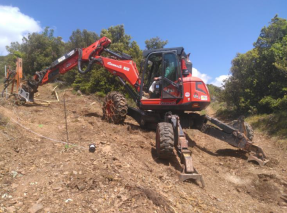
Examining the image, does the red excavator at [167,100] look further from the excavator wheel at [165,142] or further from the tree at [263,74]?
the tree at [263,74]

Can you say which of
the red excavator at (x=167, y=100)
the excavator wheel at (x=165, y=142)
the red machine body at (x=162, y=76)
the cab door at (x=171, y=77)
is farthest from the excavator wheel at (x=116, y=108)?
the excavator wheel at (x=165, y=142)

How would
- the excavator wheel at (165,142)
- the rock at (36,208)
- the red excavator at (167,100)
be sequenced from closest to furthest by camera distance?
the rock at (36,208)
the excavator wheel at (165,142)
the red excavator at (167,100)

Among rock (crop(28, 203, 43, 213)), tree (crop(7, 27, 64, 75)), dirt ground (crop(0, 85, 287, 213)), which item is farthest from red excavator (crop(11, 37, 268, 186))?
tree (crop(7, 27, 64, 75))

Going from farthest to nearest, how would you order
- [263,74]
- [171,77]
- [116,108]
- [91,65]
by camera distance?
[263,74], [91,65], [116,108], [171,77]

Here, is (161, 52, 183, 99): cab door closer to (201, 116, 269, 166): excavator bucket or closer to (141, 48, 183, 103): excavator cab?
(141, 48, 183, 103): excavator cab

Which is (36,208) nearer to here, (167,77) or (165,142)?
(165,142)

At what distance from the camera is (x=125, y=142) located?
5500 millimetres

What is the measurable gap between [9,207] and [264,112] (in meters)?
12.7

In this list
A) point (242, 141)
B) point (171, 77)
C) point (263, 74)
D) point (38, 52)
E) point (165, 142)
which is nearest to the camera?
point (165, 142)

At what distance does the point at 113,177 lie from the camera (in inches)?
131

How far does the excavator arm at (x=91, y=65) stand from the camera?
760 centimetres

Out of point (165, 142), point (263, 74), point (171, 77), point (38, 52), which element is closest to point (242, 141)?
point (165, 142)

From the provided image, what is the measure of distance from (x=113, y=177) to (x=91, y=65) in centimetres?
567

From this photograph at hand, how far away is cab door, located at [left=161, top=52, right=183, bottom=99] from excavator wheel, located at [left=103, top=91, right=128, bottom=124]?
1488 millimetres
